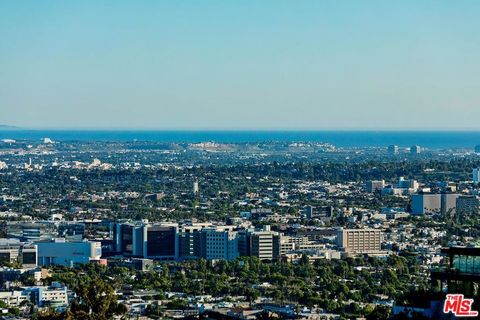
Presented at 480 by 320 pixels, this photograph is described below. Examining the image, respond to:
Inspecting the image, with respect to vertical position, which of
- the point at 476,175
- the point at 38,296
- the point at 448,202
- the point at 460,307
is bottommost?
the point at 476,175

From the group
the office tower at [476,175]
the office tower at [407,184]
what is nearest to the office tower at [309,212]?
the office tower at [407,184]

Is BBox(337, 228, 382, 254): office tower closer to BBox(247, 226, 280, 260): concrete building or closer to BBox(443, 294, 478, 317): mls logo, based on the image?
BBox(247, 226, 280, 260): concrete building

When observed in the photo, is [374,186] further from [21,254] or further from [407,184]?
[21,254]

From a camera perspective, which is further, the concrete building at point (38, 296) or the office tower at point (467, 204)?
the office tower at point (467, 204)

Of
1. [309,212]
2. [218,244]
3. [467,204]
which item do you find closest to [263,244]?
[218,244]

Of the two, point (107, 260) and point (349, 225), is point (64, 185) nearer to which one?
point (349, 225)

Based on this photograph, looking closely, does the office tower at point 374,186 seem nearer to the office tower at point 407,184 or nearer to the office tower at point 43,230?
the office tower at point 407,184

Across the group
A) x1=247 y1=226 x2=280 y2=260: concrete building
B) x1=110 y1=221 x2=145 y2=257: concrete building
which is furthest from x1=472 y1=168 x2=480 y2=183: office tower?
x1=247 y1=226 x2=280 y2=260: concrete building
